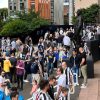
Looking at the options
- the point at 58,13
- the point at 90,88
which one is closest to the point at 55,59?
the point at 90,88

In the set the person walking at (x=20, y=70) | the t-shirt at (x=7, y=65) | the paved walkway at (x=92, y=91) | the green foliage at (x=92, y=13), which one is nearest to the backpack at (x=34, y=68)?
the person walking at (x=20, y=70)

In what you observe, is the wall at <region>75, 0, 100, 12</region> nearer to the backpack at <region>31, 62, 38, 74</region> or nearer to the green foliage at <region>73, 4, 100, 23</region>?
the green foliage at <region>73, 4, 100, 23</region>

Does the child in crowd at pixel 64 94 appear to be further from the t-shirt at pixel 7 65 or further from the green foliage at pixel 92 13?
the green foliage at pixel 92 13

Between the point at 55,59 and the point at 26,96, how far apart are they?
20.0 feet

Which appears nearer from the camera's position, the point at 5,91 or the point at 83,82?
the point at 5,91

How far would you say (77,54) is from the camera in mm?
19656

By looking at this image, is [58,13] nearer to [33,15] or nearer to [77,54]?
[33,15]

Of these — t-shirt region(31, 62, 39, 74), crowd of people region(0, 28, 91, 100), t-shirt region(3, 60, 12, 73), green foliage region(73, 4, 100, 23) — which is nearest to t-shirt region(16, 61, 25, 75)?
crowd of people region(0, 28, 91, 100)

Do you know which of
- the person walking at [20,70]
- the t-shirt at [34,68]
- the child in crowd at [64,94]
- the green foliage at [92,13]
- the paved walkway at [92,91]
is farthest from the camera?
the green foliage at [92,13]

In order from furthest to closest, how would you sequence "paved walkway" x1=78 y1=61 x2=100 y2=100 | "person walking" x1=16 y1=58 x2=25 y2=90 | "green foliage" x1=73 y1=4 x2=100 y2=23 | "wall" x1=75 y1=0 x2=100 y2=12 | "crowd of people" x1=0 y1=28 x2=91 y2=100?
"wall" x1=75 y1=0 x2=100 y2=12
"green foliage" x1=73 y1=4 x2=100 y2=23
"person walking" x1=16 y1=58 x2=25 y2=90
"paved walkway" x1=78 y1=61 x2=100 y2=100
"crowd of people" x1=0 y1=28 x2=91 y2=100

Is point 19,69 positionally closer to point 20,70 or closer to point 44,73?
point 20,70

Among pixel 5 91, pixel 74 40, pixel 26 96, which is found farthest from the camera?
pixel 74 40

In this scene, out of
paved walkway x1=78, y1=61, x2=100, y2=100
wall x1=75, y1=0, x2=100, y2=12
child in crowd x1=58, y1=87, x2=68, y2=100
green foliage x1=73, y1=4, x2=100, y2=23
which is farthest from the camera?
wall x1=75, y1=0, x2=100, y2=12

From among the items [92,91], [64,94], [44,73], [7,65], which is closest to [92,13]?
[44,73]
